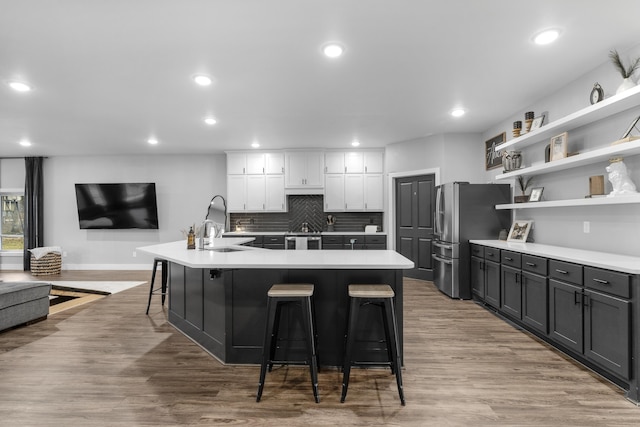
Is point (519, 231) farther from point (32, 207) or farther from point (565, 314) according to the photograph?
point (32, 207)

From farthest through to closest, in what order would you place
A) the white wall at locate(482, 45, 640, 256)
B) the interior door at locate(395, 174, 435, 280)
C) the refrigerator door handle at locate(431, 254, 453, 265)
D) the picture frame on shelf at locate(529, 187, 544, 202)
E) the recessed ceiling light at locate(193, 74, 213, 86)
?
the interior door at locate(395, 174, 435, 280)
the refrigerator door handle at locate(431, 254, 453, 265)
the picture frame on shelf at locate(529, 187, 544, 202)
the recessed ceiling light at locate(193, 74, 213, 86)
the white wall at locate(482, 45, 640, 256)

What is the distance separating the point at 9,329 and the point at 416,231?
5.91m

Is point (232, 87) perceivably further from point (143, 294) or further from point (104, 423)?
point (143, 294)

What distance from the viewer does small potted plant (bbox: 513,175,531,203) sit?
13.8 ft

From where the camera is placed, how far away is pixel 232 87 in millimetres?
3547

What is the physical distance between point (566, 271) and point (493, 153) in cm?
290

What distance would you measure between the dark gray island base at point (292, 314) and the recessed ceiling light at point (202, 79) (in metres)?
1.93

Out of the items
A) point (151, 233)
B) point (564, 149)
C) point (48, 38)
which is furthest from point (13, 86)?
point (564, 149)

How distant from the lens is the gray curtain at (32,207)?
7.29 meters

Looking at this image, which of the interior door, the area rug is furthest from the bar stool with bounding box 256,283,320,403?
the interior door

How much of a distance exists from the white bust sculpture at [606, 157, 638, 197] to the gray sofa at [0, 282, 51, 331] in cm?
600

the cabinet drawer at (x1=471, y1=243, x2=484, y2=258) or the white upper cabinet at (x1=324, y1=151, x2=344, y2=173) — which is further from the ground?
the white upper cabinet at (x1=324, y1=151, x2=344, y2=173)

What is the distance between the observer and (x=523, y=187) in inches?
171

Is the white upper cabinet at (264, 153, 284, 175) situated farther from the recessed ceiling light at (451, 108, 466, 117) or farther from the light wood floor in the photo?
the light wood floor
